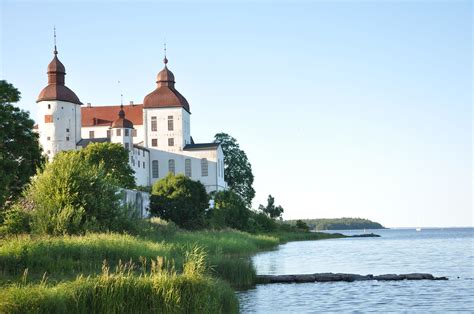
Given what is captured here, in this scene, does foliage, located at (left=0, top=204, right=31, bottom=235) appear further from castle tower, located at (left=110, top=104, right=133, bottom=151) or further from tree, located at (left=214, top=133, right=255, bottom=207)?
tree, located at (left=214, top=133, right=255, bottom=207)

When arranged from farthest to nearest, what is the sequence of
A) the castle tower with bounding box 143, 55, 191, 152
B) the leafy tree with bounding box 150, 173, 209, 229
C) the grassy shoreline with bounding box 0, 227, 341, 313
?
the castle tower with bounding box 143, 55, 191, 152, the leafy tree with bounding box 150, 173, 209, 229, the grassy shoreline with bounding box 0, 227, 341, 313

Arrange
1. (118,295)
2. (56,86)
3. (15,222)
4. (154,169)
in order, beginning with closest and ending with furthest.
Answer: (118,295) → (15,222) → (56,86) → (154,169)

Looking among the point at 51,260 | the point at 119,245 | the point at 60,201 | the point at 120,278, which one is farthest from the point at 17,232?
the point at 120,278

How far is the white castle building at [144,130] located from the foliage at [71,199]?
52.6 meters

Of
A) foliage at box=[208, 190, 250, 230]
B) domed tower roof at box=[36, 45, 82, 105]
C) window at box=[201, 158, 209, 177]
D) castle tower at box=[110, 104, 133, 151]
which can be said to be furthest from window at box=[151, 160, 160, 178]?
foliage at box=[208, 190, 250, 230]

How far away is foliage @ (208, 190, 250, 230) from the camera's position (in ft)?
227

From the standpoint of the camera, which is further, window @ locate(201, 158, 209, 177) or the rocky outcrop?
window @ locate(201, 158, 209, 177)

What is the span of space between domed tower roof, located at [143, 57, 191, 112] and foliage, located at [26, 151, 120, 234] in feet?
211

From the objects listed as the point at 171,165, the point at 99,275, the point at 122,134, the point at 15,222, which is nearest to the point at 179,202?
the point at 15,222

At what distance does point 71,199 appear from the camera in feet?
112

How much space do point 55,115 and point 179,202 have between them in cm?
3639

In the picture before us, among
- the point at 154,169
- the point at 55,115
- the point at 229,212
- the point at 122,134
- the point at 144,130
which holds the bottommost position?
the point at 229,212

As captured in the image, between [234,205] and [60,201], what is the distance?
4179 cm

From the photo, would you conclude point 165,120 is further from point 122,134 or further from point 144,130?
point 122,134
